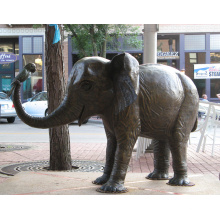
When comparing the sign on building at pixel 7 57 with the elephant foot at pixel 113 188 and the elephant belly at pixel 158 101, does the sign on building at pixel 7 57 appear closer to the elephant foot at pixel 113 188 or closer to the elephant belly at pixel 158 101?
the elephant belly at pixel 158 101

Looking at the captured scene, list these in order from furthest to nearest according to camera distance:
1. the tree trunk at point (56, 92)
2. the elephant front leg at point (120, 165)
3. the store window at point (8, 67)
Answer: the store window at point (8, 67) → the tree trunk at point (56, 92) → the elephant front leg at point (120, 165)

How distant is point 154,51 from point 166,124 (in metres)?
5.16

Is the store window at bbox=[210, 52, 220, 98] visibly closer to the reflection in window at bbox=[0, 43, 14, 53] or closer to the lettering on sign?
the lettering on sign

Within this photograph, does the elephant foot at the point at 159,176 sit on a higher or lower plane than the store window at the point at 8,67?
lower

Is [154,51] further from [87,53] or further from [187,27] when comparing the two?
[187,27]

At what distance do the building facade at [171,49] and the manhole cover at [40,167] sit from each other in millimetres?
15484

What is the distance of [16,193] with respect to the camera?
275 centimetres

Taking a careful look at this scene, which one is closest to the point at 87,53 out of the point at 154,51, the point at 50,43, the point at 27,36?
the point at 27,36

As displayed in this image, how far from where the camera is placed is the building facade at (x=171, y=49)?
69.3 feet

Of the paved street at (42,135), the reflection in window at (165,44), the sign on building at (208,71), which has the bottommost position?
the paved street at (42,135)

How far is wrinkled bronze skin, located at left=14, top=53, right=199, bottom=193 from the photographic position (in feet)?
8.54

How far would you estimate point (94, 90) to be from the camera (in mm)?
2633

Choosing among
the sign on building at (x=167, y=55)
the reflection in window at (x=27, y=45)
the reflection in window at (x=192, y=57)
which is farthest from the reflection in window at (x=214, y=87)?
the reflection in window at (x=27, y=45)

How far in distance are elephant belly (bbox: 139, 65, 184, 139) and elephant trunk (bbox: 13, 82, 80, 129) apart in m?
0.56
